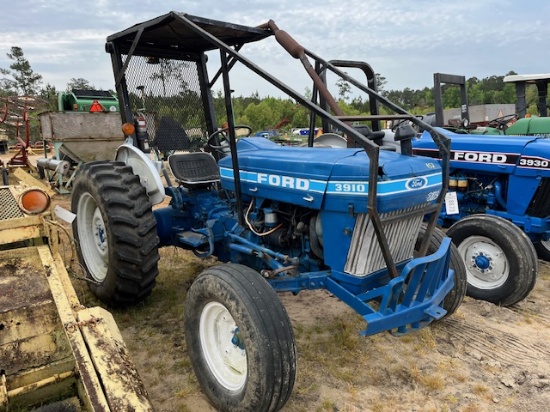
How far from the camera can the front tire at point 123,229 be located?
10.0ft

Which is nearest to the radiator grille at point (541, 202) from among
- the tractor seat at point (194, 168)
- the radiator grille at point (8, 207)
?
the tractor seat at point (194, 168)

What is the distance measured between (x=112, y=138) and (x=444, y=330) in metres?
7.46

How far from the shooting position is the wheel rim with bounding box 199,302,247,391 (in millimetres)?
2420

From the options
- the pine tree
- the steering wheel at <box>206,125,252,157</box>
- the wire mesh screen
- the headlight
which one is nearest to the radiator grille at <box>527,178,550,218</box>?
the steering wheel at <box>206,125,252,157</box>

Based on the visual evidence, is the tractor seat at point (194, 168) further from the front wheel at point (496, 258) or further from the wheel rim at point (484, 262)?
the wheel rim at point (484, 262)

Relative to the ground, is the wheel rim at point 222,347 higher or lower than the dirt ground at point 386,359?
higher

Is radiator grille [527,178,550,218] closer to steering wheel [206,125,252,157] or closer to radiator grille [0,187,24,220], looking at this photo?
steering wheel [206,125,252,157]

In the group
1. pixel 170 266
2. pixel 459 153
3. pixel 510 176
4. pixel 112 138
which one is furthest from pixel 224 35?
pixel 112 138

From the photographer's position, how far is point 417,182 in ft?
8.08

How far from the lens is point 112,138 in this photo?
8867 mm

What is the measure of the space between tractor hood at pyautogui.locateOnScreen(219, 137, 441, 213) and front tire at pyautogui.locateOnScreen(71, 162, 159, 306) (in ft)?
2.50

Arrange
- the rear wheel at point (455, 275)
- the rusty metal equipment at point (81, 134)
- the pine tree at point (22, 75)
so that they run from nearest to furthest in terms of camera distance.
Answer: the rear wheel at point (455, 275) < the rusty metal equipment at point (81, 134) < the pine tree at point (22, 75)

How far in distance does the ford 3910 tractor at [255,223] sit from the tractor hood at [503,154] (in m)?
1.72

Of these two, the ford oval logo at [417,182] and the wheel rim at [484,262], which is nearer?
the ford oval logo at [417,182]
